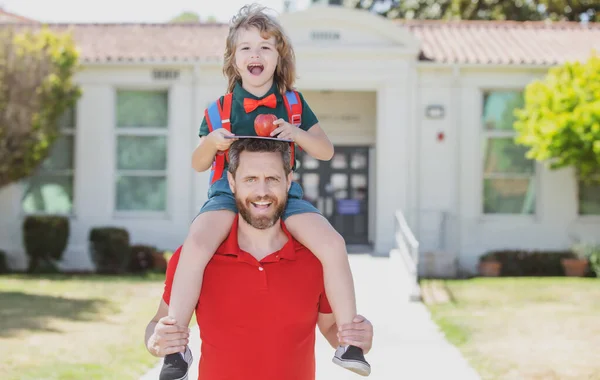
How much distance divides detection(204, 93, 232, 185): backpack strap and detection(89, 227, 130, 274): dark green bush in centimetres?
1138

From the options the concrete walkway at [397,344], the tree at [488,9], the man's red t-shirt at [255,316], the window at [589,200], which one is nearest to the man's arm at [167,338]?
the man's red t-shirt at [255,316]

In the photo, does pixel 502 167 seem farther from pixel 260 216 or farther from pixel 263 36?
pixel 260 216

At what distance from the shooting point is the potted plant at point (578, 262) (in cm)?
1458

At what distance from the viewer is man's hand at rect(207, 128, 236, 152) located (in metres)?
3.39

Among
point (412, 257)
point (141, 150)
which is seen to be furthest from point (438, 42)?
point (141, 150)

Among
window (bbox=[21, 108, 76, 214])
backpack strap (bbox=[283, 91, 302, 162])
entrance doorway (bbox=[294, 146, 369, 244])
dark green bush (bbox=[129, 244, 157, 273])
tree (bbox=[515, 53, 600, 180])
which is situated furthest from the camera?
entrance doorway (bbox=[294, 146, 369, 244])

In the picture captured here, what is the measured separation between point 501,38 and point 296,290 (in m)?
15.2

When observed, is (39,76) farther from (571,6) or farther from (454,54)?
(571,6)

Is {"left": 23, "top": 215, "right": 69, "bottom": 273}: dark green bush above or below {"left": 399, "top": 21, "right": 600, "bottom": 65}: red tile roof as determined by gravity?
below

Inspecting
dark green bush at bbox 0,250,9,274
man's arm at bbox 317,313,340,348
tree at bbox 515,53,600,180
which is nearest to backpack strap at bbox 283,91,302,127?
man's arm at bbox 317,313,340,348

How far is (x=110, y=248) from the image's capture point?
48.5 feet

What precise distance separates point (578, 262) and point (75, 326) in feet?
30.7

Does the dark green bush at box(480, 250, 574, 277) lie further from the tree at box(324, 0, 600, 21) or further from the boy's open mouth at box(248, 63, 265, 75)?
the tree at box(324, 0, 600, 21)

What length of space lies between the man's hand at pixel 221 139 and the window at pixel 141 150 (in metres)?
12.7
